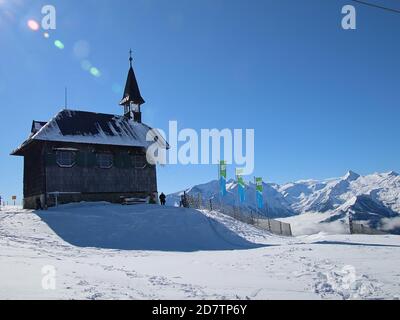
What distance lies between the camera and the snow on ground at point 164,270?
27.9 feet

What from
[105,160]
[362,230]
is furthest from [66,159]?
[362,230]

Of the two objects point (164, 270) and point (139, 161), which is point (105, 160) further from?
point (164, 270)

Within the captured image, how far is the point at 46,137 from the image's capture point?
93.6 ft

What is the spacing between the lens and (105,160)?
31.5 metres

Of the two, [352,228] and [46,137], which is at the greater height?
[46,137]

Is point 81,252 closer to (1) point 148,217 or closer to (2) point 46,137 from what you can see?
(1) point 148,217

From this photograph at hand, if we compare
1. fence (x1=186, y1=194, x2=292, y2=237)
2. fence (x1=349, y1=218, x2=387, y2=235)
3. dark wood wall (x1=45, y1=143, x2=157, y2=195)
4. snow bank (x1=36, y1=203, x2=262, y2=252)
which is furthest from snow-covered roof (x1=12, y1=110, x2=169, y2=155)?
A: fence (x1=349, y1=218, x2=387, y2=235)

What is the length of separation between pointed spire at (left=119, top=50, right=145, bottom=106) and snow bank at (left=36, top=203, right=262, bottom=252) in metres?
13.3

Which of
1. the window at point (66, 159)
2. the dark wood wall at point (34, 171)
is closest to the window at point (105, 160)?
the window at point (66, 159)

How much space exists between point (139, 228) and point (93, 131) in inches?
442

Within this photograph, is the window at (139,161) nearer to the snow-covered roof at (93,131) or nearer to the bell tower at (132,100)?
the snow-covered roof at (93,131)

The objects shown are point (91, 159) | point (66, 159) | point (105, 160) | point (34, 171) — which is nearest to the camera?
point (66, 159)
